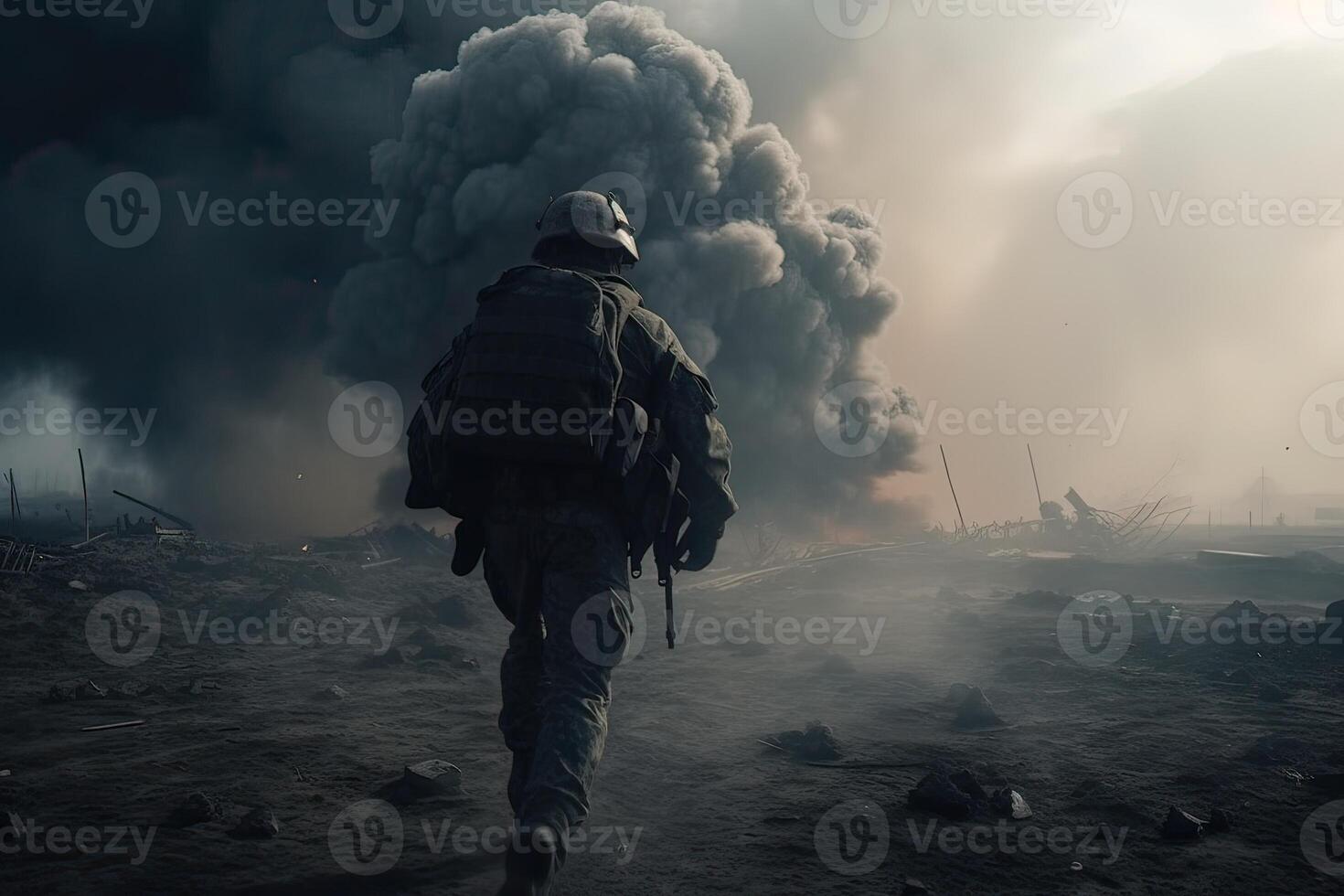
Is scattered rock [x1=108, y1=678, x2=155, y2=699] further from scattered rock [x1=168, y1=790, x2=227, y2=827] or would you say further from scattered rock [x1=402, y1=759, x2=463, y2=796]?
scattered rock [x1=402, y1=759, x2=463, y2=796]

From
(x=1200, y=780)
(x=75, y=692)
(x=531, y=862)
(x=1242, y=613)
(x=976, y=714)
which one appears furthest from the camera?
(x=1242, y=613)

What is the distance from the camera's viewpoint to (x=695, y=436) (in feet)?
9.73

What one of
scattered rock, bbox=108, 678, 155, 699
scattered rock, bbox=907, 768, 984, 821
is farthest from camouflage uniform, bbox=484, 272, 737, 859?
scattered rock, bbox=108, 678, 155, 699

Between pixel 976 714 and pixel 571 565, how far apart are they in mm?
3513

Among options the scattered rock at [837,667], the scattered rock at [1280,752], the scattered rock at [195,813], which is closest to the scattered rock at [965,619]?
the scattered rock at [837,667]

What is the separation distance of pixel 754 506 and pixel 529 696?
70.6 ft

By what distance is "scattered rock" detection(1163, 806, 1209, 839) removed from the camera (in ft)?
9.73

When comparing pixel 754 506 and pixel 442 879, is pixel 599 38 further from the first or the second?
pixel 442 879

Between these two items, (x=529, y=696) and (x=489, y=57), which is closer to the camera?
(x=529, y=696)

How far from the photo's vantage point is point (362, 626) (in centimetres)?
974

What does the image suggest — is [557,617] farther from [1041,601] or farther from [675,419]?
[1041,601]

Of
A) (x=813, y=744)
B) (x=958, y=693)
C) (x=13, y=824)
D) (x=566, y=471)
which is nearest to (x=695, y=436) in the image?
(x=566, y=471)

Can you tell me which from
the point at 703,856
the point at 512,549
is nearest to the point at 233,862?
the point at 512,549

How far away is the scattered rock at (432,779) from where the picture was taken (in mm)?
3436
